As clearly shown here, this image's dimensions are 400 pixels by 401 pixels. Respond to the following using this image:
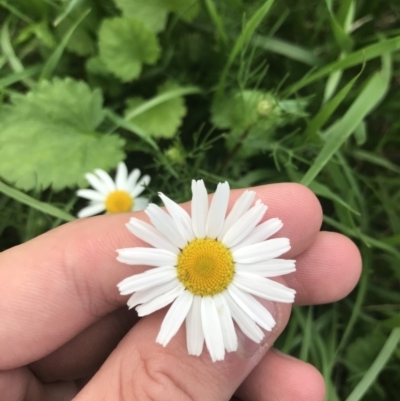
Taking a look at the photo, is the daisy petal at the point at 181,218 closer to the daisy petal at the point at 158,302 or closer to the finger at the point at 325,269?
the daisy petal at the point at 158,302

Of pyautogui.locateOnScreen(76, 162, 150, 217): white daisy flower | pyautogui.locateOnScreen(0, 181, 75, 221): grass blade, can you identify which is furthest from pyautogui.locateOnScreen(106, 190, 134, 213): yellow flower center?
pyautogui.locateOnScreen(0, 181, 75, 221): grass blade

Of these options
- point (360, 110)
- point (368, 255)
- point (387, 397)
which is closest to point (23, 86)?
point (360, 110)

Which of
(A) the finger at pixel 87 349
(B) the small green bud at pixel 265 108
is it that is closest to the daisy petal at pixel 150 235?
(A) the finger at pixel 87 349

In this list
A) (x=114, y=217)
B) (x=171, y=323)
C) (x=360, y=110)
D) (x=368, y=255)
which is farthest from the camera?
(x=368, y=255)

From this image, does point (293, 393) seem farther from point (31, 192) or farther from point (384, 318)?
point (31, 192)

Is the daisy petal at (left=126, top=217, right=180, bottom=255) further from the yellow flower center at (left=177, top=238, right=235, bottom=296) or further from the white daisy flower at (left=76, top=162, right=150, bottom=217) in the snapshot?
the white daisy flower at (left=76, top=162, right=150, bottom=217)

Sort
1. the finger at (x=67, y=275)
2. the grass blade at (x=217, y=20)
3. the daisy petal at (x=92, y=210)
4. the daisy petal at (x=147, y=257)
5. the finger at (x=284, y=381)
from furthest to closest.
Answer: the daisy petal at (x=92, y=210) < the grass blade at (x=217, y=20) < the finger at (x=284, y=381) < the finger at (x=67, y=275) < the daisy petal at (x=147, y=257)
